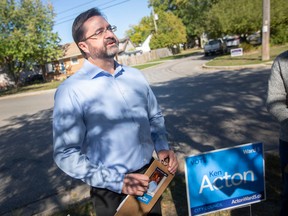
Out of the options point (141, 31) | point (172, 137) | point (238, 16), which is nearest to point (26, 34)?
point (238, 16)

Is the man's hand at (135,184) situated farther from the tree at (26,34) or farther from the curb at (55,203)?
the tree at (26,34)

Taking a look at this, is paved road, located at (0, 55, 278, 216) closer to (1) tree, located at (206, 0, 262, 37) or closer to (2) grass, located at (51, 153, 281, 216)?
(2) grass, located at (51, 153, 281, 216)

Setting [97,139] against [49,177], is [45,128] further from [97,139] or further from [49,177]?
[97,139]

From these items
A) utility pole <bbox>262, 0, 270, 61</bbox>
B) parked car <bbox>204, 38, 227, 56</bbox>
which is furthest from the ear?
parked car <bbox>204, 38, 227, 56</bbox>

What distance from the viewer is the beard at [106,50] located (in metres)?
1.92

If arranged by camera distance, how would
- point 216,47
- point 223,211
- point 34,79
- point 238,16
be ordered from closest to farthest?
point 223,211 → point 238,16 → point 216,47 → point 34,79

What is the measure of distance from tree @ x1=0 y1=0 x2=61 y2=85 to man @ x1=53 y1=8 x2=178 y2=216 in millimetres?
25400

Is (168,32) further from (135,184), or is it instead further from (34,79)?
(135,184)

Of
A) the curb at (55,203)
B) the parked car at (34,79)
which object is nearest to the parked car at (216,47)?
the parked car at (34,79)

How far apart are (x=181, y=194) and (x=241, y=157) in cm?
125

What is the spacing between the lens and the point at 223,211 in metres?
3.07

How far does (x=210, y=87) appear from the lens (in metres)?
10.5

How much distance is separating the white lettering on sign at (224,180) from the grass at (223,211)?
62 centimetres

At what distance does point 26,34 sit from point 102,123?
90.7 feet
